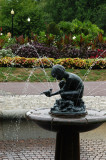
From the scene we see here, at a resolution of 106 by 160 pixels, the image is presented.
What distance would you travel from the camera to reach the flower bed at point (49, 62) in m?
14.9

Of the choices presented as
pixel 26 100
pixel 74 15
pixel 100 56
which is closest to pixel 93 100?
pixel 26 100

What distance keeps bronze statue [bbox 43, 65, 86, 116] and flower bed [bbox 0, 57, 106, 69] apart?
35.4 feet

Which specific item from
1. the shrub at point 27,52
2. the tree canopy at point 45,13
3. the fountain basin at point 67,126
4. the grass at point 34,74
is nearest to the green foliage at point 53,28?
the tree canopy at point 45,13

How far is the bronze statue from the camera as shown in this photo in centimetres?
402

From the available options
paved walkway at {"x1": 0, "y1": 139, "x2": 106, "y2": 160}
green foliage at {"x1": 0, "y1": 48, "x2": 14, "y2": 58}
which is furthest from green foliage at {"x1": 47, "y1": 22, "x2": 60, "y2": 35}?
paved walkway at {"x1": 0, "y1": 139, "x2": 106, "y2": 160}

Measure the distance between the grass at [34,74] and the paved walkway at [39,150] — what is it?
296 inches

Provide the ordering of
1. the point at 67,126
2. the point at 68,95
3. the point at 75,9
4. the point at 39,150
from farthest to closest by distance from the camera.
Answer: the point at 75,9
the point at 39,150
the point at 68,95
the point at 67,126

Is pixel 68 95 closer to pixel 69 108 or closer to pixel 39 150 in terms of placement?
pixel 69 108

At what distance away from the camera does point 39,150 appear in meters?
5.30

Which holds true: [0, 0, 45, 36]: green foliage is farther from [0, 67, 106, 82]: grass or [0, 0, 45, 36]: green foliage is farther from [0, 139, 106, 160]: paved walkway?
[0, 139, 106, 160]: paved walkway

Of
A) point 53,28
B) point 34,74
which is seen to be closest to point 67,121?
point 34,74

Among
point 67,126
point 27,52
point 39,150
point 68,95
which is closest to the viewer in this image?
point 67,126

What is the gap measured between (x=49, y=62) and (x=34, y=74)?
1376mm

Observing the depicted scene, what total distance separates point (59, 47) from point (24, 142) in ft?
39.0
